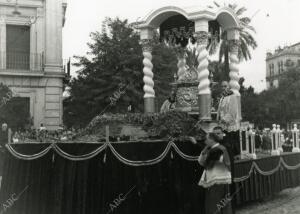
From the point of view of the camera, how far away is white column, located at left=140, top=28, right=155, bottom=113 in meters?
14.5

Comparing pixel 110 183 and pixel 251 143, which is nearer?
pixel 110 183

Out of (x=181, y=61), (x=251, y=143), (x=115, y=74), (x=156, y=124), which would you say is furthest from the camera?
(x=115, y=74)

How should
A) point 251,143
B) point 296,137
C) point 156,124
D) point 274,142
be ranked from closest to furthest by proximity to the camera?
1. point 156,124
2. point 251,143
3. point 274,142
4. point 296,137

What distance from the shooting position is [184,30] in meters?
15.3

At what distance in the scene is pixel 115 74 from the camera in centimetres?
2558

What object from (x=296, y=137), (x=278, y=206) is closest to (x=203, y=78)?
(x=278, y=206)

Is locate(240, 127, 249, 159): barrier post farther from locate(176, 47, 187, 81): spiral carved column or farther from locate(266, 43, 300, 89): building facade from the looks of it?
locate(266, 43, 300, 89): building facade

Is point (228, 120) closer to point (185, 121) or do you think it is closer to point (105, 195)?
point (185, 121)

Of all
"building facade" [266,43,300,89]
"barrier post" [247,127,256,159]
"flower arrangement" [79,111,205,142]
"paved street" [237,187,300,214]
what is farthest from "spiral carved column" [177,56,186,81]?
"building facade" [266,43,300,89]

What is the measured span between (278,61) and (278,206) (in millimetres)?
58371

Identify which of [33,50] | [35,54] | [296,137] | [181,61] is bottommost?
[296,137]

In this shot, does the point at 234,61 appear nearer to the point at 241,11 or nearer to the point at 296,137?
the point at 296,137

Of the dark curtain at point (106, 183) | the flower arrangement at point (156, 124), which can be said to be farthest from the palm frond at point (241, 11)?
the dark curtain at point (106, 183)

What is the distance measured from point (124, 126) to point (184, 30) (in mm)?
5226
